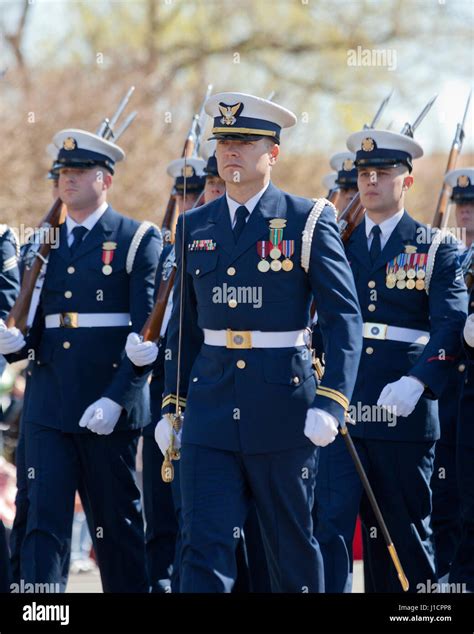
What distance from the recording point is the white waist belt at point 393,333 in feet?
24.2

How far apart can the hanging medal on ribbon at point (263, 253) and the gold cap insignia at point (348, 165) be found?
2.84 meters

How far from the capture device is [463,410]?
780 cm

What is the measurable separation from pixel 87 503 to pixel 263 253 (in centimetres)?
199

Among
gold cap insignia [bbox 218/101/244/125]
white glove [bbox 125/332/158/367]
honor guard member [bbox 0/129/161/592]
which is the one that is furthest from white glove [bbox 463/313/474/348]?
gold cap insignia [bbox 218/101/244/125]

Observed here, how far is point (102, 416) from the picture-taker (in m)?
7.34

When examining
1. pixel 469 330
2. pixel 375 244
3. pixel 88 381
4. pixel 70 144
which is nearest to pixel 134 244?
pixel 70 144

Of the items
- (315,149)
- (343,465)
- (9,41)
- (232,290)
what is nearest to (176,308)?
(232,290)

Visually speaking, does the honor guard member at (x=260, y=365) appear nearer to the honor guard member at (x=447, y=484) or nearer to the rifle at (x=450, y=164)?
the honor guard member at (x=447, y=484)

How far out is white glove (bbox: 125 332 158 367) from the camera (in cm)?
737

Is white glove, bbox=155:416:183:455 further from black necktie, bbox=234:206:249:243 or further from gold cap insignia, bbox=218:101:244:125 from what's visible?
gold cap insignia, bbox=218:101:244:125

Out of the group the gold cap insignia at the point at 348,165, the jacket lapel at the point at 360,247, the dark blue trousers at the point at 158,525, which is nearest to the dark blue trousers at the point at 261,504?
the jacket lapel at the point at 360,247

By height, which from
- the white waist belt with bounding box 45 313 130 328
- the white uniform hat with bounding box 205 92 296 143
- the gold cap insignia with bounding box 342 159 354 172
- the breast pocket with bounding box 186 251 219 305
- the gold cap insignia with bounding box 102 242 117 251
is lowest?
the white waist belt with bounding box 45 313 130 328

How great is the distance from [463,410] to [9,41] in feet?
43.1

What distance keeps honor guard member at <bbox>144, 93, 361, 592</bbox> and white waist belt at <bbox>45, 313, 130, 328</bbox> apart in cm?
148
